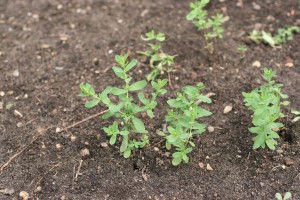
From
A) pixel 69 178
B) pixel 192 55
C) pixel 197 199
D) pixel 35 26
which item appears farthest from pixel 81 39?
pixel 197 199

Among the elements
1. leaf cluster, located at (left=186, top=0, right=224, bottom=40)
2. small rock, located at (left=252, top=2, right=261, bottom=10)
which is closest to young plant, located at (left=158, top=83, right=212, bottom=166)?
leaf cluster, located at (left=186, top=0, right=224, bottom=40)

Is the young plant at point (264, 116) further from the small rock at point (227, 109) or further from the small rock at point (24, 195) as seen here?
the small rock at point (24, 195)

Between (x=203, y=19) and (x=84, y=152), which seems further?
(x=203, y=19)

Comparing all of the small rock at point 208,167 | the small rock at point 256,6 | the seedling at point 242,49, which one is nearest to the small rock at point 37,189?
the small rock at point 208,167

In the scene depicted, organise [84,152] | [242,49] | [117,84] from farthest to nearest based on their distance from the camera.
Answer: [242,49] < [117,84] < [84,152]

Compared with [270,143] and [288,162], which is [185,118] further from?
[288,162]

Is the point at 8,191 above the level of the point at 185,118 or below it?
below

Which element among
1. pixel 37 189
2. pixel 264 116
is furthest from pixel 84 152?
pixel 264 116

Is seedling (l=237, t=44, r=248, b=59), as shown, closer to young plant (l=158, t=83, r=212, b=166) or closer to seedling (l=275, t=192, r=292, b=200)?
young plant (l=158, t=83, r=212, b=166)

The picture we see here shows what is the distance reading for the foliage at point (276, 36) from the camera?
3629mm

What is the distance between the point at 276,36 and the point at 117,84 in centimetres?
142

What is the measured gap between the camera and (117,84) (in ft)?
11.2

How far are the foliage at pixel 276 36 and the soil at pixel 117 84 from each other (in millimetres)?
55

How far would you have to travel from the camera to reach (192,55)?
3.58 m
